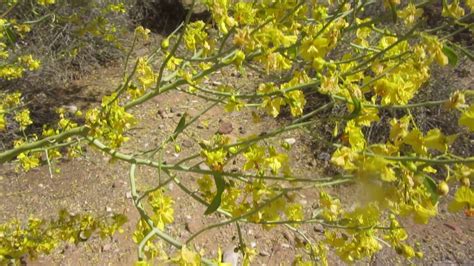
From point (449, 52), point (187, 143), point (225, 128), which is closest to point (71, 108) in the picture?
point (187, 143)

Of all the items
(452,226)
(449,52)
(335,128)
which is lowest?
(452,226)

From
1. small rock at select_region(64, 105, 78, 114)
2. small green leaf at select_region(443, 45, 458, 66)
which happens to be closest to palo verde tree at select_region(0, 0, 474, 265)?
small green leaf at select_region(443, 45, 458, 66)

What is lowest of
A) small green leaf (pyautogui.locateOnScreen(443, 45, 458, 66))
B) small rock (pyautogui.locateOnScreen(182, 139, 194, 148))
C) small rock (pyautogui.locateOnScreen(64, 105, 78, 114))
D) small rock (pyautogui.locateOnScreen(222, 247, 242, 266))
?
small rock (pyautogui.locateOnScreen(222, 247, 242, 266))

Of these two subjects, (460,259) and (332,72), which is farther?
(460,259)

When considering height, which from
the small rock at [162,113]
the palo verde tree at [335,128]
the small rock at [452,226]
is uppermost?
the palo verde tree at [335,128]

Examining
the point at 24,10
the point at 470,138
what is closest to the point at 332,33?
the point at 470,138

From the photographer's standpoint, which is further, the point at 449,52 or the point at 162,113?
the point at 162,113

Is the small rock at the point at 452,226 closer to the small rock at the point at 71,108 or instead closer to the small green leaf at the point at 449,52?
the small green leaf at the point at 449,52

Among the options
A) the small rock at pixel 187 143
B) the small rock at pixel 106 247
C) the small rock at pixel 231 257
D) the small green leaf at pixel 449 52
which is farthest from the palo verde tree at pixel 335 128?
the small rock at pixel 187 143

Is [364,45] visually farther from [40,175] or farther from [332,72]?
[40,175]

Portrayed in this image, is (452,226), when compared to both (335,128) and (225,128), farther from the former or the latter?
(335,128)

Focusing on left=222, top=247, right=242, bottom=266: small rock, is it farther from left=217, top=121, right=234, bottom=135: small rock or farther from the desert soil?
left=217, top=121, right=234, bottom=135: small rock
